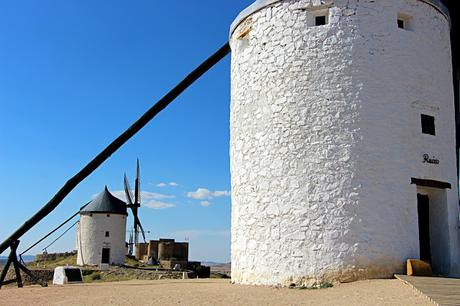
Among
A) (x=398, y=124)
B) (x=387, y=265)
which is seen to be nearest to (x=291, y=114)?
(x=398, y=124)

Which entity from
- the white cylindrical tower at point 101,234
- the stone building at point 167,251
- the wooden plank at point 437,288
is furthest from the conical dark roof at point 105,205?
the wooden plank at point 437,288

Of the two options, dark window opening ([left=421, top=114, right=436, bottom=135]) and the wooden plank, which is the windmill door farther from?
the wooden plank

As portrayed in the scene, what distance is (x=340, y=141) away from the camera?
10961 millimetres

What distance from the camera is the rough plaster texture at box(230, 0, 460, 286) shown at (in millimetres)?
10680

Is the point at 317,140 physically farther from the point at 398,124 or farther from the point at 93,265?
the point at 93,265

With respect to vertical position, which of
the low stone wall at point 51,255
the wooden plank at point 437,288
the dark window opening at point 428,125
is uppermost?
the dark window opening at point 428,125

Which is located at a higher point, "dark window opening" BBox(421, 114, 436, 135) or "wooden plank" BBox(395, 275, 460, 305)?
"dark window opening" BBox(421, 114, 436, 135)

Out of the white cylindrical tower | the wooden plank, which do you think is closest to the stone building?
the white cylindrical tower

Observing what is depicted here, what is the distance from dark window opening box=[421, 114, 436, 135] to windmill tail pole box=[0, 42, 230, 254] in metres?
6.02

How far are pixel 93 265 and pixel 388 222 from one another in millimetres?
30355

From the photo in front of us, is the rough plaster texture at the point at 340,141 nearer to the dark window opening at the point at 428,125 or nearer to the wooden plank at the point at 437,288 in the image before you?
the dark window opening at the point at 428,125

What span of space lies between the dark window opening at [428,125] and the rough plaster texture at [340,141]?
→ 0.13 metres

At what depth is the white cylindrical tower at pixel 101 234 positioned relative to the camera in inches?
1489

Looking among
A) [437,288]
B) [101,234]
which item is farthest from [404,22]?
[101,234]
